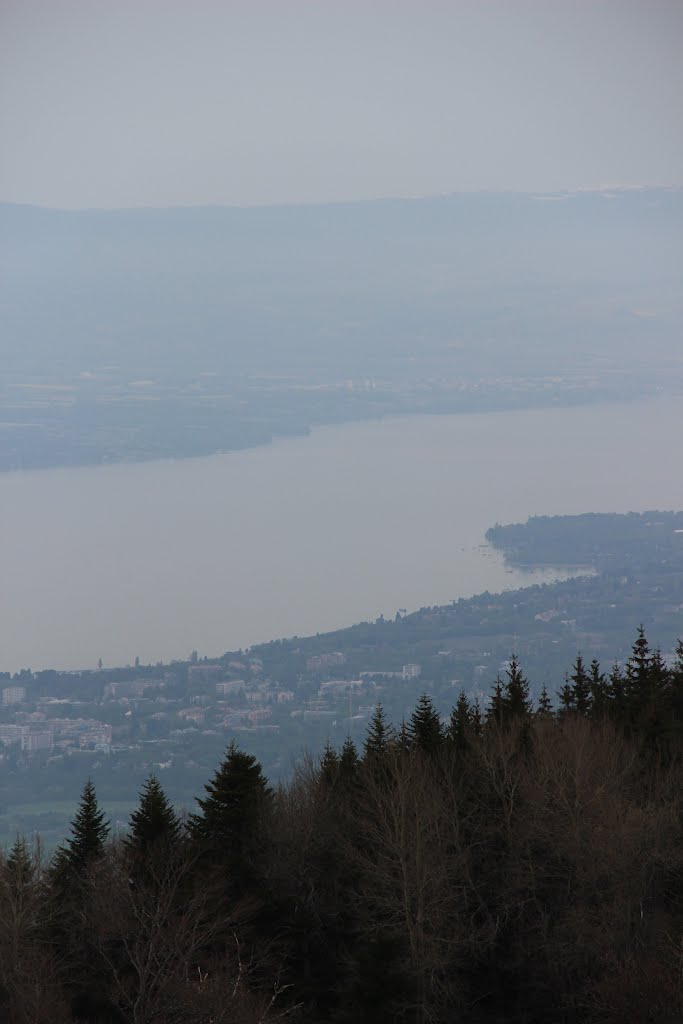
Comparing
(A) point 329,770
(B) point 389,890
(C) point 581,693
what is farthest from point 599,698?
(B) point 389,890

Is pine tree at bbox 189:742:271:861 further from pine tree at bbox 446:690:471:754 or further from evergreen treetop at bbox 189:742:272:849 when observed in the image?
pine tree at bbox 446:690:471:754

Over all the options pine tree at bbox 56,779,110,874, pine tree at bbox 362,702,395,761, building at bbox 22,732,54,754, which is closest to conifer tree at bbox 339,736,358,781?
pine tree at bbox 362,702,395,761

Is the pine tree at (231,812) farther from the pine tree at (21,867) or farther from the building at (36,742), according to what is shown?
the building at (36,742)

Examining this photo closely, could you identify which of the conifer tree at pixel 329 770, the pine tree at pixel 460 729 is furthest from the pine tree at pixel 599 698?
the conifer tree at pixel 329 770

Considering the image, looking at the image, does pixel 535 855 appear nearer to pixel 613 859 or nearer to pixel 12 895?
pixel 613 859

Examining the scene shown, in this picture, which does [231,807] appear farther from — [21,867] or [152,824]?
[21,867]

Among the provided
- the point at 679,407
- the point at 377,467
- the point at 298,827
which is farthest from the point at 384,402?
the point at 298,827
